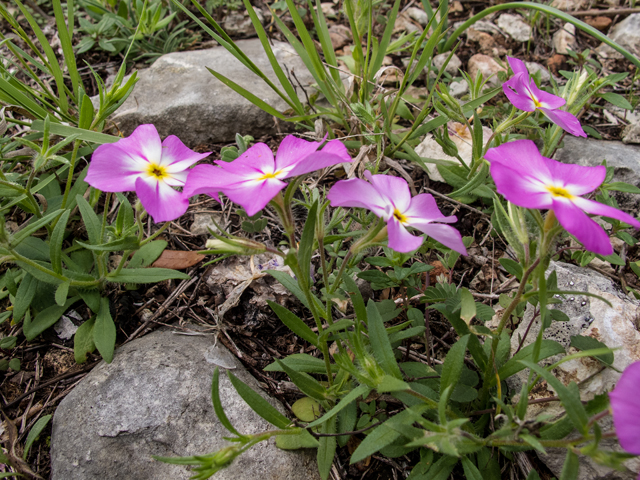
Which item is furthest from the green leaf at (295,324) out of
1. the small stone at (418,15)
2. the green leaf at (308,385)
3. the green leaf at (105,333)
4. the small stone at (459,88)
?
the small stone at (418,15)

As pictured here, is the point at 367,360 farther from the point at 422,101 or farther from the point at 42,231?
the point at 422,101

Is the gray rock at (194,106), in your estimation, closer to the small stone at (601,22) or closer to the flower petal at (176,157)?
the flower petal at (176,157)

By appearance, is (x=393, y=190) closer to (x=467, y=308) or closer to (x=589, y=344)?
(x=467, y=308)

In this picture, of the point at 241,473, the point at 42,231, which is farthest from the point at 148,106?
the point at 241,473

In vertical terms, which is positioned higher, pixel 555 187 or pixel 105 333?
pixel 555 187

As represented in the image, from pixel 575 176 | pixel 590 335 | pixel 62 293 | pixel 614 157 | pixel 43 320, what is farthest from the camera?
pixel 614 157

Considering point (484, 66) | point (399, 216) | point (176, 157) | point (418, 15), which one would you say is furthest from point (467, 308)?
point (418, 15)
